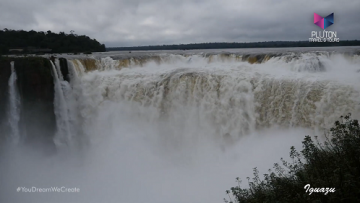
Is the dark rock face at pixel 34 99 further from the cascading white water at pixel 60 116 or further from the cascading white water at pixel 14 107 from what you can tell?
the cascading white water at pixel 60 116

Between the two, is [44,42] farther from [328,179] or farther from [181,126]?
[328,179]

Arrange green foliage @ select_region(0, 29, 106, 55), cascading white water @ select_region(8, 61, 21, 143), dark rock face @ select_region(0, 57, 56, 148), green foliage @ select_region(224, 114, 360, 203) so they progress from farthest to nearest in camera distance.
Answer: green foliage @ select_region(0, 29, 106, 55)
dark rock face @ select_region(0, 57, 56, 148)
cascading white water @ select_region(8, 61, 21, 143)
green foliage @ select_region(224, 114, 360, 203)

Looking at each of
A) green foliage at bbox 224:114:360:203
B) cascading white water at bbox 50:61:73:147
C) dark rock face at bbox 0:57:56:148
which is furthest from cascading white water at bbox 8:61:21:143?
green foliage at bbox 224:114:360:203

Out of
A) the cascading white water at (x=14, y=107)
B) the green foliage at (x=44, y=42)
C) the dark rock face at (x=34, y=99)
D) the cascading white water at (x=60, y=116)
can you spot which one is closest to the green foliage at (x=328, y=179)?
the cascading white water at (x=60, y=116)

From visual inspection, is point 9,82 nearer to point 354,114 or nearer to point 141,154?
point 141,154

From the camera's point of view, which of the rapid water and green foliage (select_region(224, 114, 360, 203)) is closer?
green foliage (select_region(224, 114, 360, 203))

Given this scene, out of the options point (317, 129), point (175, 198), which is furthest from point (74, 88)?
point (317, 129)

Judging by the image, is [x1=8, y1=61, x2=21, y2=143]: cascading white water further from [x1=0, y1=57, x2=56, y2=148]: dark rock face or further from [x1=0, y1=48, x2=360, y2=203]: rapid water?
[x1=0, y1=48, x2=360, y2=203]: rapid water
